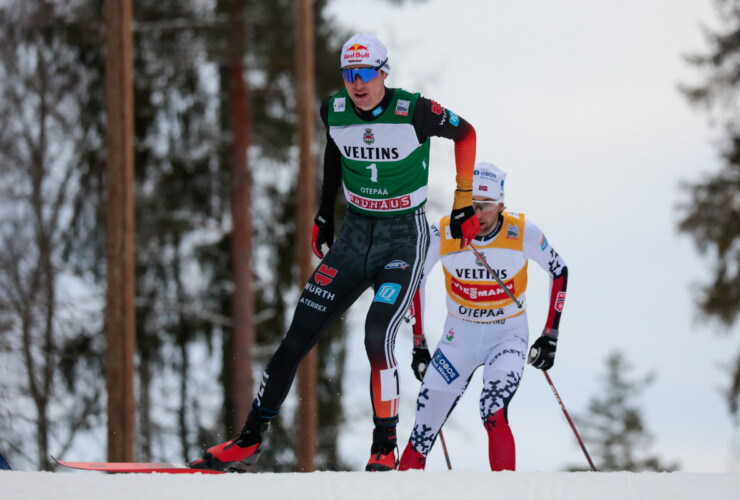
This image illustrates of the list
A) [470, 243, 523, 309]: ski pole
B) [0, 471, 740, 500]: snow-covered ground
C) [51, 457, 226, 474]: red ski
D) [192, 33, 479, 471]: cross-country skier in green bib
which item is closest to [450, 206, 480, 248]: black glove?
[192, 33, 479, 471]: cross-country skier in green bib

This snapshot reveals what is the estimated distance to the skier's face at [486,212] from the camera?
19.9 ft

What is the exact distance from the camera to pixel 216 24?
15.9m

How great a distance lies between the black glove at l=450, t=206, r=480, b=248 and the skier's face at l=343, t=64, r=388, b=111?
33.9 inches

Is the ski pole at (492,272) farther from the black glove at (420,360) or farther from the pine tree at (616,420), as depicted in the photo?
the pine tree at (616,420)

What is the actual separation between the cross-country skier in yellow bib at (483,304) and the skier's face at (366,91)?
1169 mm

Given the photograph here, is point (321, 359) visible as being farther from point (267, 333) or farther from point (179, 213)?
point (179, 213)

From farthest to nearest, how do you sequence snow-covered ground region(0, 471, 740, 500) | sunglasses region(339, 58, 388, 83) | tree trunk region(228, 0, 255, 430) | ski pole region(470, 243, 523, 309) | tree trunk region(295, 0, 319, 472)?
tree trunk region(228, 0, 255, 430) < tree trunk region(295, 0, 319, 472) < ski pole region(470, 243, 523, 309) < sunglasses region(339, 58, 388, 83) < snow-covered ground region(0, 471, 740, 500)

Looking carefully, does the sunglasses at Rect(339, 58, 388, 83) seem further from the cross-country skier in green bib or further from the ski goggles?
the ski goggles

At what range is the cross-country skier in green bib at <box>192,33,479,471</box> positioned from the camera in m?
5.19

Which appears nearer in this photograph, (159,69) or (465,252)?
(465,252)

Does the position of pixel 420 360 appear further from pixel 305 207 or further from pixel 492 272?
pixel 305 207

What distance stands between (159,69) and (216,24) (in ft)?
4.89

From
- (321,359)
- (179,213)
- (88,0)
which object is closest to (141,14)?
(88,0)

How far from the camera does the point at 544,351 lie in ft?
19.9
